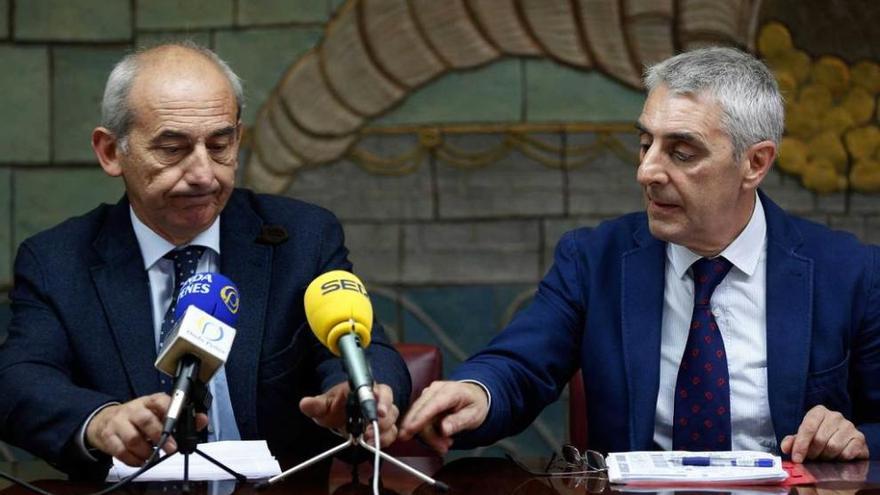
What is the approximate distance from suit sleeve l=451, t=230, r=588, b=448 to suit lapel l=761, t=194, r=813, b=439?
439 millimetres

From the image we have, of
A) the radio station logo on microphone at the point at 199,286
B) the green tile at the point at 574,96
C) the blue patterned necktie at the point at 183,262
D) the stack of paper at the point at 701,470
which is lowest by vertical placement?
the stack of paper at the point at 701,470

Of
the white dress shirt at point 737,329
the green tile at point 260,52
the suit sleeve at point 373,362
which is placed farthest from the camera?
the green tile at point 260,52

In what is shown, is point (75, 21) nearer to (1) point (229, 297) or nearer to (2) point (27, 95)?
(2) point (27, 95)

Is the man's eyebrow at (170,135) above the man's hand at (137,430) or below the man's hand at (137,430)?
above

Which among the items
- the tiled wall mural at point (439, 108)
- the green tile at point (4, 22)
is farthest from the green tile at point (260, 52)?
the green tile at point (4, 22)

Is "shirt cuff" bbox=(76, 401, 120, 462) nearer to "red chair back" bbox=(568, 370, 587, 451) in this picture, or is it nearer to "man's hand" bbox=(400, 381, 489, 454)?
"man's hand" bbox=(400, 381, 489, 454)

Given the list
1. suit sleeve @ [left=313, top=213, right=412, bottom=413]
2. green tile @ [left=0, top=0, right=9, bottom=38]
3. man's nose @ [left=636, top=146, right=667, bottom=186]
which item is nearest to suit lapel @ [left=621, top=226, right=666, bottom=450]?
Result: man's nose @ [left=636, top=146, right=667, bottom=186]

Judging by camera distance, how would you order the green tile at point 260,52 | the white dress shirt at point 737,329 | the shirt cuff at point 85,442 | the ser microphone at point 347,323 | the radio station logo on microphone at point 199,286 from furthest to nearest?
the green tile at point 260,52, the white dress shirt at point 737,329, the shirt cuff at point 85,442, the radio station logo on microphone at point 199,286, the ser microphone at point 347,323

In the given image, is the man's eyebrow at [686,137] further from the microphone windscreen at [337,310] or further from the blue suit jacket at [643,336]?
the microphone windscreen at [337,310]

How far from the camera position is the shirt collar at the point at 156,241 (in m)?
3.24

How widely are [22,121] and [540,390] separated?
6.95 ft

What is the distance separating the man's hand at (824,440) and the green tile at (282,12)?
220 cm

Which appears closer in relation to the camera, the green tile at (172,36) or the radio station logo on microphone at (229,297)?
the radio station logo on microphone at (229,297)

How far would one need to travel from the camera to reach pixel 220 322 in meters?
2.29
